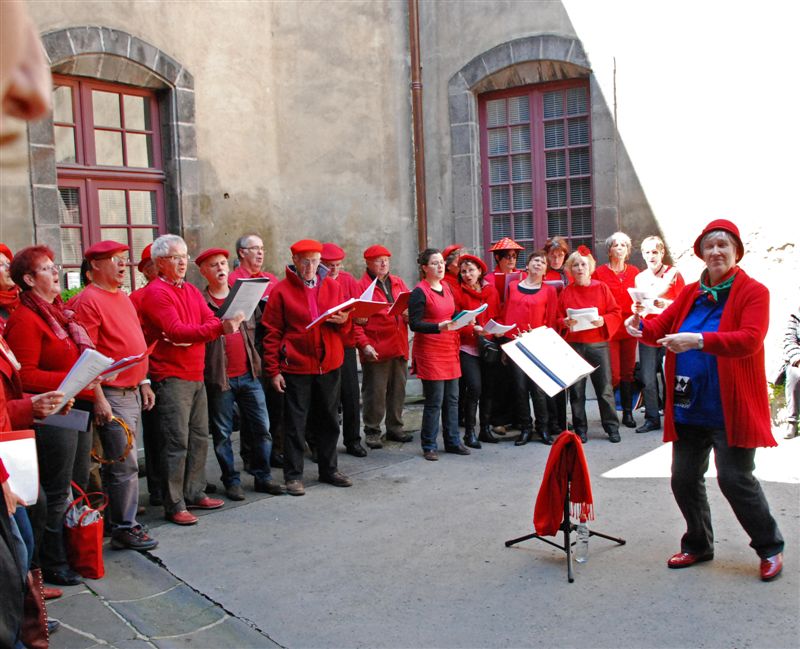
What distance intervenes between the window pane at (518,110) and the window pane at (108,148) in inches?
190

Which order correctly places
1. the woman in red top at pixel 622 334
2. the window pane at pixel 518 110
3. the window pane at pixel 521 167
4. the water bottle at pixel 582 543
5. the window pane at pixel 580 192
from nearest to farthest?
the water bottle at pixel 582 543 → the woman in red top at pixel 622 334 → the window pane at pixel 580 192 → the window pane at pixel 518 110 → the window pane at pixel 521 167

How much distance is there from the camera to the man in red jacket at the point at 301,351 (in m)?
6.41

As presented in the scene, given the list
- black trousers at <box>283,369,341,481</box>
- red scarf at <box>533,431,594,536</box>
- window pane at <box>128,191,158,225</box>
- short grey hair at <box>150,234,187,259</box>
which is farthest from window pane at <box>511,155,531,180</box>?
red scarf at <box>533,431,594,536</box>

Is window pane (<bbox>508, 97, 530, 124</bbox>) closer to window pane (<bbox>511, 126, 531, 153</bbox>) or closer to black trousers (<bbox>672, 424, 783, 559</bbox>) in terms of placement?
window pane (<bbox>511, 126, 531, 153</bbox>)

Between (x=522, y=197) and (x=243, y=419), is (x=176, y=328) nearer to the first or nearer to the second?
(x=243, y=419)

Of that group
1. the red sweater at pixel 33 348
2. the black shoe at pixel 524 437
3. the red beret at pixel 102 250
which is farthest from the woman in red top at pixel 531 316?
the red sweater at pixel 33 348

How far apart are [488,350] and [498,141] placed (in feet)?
13.6

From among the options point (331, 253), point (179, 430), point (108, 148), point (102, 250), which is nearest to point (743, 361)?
point (179, 430)

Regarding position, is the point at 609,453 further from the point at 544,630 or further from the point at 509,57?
the point at 509,57

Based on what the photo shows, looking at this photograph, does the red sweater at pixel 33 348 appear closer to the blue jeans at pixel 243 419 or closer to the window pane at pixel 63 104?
the blue jeans at pixel 243 419

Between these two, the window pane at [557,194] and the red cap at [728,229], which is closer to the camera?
the red cap at [728,229]

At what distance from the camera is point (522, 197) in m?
11.2

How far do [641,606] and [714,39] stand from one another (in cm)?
716

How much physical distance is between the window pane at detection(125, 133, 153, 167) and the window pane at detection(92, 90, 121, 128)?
0.25 metres
